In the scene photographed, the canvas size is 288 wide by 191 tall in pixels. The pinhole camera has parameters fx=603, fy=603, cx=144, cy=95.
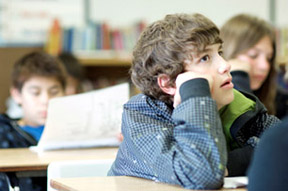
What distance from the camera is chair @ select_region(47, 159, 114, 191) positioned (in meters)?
1.83

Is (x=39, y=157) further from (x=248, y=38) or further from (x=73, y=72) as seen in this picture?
(x=73, y=72)

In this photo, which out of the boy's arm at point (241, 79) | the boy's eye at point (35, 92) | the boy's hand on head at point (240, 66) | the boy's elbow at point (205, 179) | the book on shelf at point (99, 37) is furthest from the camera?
the book on shelf at point (99, 37)

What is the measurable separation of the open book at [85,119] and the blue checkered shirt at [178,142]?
818 mm

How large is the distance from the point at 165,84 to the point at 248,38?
1470 mm

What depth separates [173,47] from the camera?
1577mm

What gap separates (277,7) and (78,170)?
4.82 metres

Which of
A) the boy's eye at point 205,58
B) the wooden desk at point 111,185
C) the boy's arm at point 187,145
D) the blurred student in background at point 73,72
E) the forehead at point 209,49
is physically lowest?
the blurred student in background at point 73,72

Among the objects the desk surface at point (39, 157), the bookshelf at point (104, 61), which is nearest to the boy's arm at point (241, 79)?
the desk surface at point (39, 157)

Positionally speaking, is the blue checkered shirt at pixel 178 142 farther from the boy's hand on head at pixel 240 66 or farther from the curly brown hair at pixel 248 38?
the curly brown hair at pixel 248 38

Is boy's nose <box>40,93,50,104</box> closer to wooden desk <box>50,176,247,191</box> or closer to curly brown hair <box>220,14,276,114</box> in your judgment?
curly brown hair <box>220,14,276,114</box>

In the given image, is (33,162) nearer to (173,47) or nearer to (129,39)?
(173,47)

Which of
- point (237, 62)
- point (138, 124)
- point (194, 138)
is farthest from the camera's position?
point (237, 62)

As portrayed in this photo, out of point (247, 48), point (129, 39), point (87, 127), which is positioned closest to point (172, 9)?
point (129, 39)

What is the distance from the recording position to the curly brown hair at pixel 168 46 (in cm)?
157
